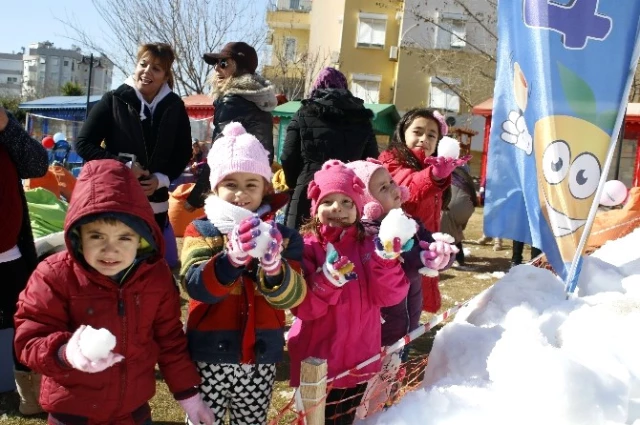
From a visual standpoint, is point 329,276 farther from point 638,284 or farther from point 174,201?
point 174,201

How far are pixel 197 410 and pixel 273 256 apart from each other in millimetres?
683

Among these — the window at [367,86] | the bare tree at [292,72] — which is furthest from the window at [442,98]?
the bare tree at [292,72]

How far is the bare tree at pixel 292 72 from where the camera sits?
76.7ft

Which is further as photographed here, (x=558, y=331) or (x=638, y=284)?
(x=638, y=284)

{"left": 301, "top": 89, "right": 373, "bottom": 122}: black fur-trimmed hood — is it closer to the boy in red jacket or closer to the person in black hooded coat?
the person in black hooded coat

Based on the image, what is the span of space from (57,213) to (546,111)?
4061 millimetres

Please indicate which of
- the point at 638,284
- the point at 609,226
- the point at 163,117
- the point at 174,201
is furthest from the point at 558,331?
the point at 174,201

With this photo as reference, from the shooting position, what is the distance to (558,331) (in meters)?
2.60

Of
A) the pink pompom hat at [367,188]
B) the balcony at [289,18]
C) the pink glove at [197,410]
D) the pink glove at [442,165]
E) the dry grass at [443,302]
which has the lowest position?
the dry grass at [443,302]

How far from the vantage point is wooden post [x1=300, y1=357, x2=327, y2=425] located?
1.89 meters

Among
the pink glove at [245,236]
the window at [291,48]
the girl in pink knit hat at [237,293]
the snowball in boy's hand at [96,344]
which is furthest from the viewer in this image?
the window at [291,48]

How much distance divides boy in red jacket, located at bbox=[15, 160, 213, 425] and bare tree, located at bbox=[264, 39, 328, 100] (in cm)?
2069

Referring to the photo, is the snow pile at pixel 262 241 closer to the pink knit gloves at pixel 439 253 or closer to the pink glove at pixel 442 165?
the pink knit gloves at pixel 439 253

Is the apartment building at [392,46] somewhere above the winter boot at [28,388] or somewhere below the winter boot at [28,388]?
above
